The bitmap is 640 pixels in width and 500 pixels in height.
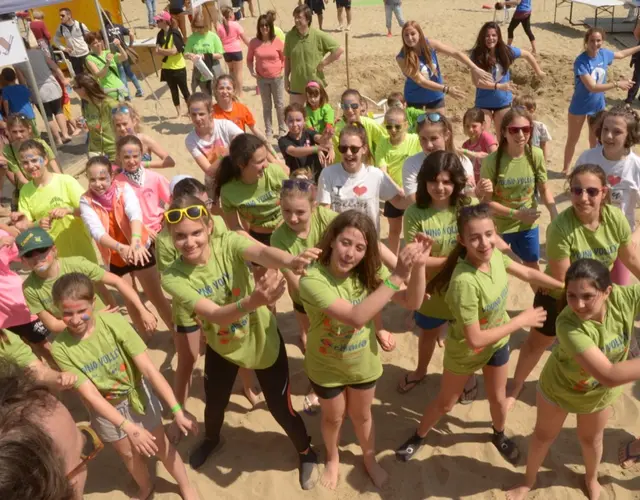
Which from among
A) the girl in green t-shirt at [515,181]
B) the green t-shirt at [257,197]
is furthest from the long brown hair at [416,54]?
the green t-shirt at [257,197]

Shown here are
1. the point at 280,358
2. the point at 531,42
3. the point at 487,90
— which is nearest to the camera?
the point at 280,358

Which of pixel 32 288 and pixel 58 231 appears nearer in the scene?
pixel 32 288

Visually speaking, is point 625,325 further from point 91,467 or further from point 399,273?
point 91,467

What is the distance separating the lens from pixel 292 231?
3.95 meters

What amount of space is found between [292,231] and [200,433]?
1823mm

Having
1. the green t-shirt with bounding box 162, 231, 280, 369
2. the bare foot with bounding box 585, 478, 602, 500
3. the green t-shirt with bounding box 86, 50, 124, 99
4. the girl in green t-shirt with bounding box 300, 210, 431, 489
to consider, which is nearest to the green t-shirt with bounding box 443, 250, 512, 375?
the girl in green t-shirt with bounding box 300, 210, 431, 489

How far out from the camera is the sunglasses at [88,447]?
1.67 meters

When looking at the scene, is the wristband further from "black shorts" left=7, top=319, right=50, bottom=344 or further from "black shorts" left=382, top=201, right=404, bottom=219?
"black shorts" left=7, top=319, right=50, bottom=344

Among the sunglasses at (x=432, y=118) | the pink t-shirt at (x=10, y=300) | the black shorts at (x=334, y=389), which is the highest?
the sunglasses at (x=432, y=118)

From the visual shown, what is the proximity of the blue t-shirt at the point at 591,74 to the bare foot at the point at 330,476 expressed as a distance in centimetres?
583

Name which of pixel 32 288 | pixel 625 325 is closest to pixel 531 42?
pixel 625 325

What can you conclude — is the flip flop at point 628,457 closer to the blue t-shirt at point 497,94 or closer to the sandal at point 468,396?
the sandal at point 468,396

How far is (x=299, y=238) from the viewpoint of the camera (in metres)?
3.92

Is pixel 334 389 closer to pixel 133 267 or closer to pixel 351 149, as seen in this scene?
pixel 351 149
